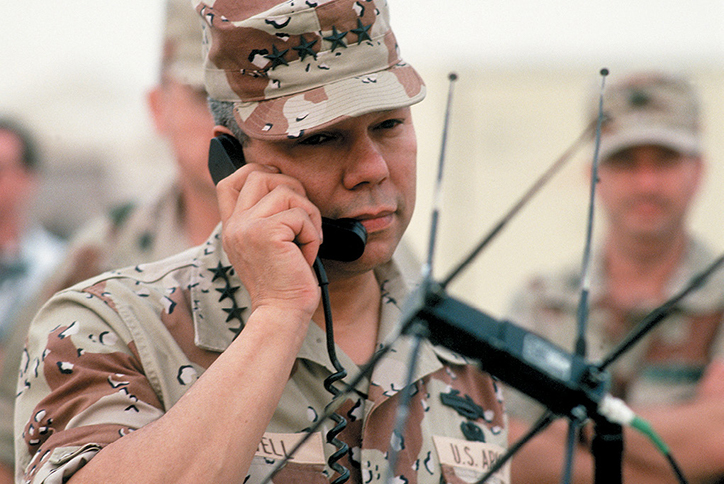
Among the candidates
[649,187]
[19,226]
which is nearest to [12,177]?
[19,226]

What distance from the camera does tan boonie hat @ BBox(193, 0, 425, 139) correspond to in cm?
151

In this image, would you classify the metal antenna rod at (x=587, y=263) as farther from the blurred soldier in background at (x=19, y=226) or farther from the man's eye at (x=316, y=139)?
the blurred soldier in background at (x=19, y=226)

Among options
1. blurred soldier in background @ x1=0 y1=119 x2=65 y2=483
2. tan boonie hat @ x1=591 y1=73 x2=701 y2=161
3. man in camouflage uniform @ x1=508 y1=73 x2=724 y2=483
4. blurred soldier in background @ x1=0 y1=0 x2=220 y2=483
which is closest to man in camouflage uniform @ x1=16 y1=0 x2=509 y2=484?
blurred soldier in background @ x1=0 y1=0 x2=220 y2=483

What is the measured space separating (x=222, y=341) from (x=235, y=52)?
51 cm

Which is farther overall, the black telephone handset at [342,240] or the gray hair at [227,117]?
the gray hair at [227,117]

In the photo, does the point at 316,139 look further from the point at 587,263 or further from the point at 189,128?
the point at 189,128

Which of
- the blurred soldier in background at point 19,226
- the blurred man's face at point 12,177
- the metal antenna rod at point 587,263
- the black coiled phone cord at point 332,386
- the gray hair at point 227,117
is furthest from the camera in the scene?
the blurred man's face at point 12,177

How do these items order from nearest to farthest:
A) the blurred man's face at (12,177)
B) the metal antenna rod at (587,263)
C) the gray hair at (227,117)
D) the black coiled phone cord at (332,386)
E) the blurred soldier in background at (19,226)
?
→ 1. the metal antenna rod at (587,263)
2. the black coiled phone cord at (332,386)
3. the gray hair at (227,117)
4. the blurred soldier in background at (19,226)
5. the blurred man's face at (12,177)

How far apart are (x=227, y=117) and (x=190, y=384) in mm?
519

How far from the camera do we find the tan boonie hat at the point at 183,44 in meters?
2.99

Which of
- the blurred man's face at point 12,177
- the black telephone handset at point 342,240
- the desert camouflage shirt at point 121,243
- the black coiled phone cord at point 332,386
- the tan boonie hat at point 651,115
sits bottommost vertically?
the blurred man's face at point 12,177

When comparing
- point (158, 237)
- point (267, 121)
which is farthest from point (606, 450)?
point (158, 237)

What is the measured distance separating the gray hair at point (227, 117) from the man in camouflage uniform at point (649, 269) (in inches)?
77.2

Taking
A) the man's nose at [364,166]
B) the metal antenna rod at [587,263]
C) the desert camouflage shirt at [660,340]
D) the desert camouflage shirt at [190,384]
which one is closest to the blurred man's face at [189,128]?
the desert camouflage shirt at [660,340]
